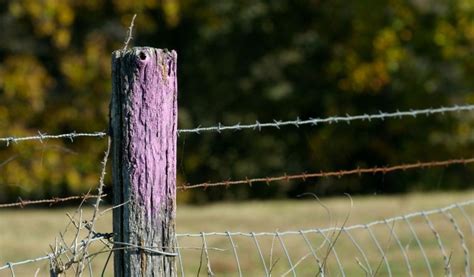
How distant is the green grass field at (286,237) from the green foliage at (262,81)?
201cm

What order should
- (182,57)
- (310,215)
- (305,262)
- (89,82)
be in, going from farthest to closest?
1. (182,57)
2. (89,82)
3. (310,215)
4. (305,262)

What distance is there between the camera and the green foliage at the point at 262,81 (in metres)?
19.3

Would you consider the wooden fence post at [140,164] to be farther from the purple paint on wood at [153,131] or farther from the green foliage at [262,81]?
the green foliage at [262,81]

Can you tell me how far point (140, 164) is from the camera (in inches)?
165

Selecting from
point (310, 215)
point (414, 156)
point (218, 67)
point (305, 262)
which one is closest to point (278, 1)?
point (218, 67)

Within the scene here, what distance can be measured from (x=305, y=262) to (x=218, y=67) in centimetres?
1088

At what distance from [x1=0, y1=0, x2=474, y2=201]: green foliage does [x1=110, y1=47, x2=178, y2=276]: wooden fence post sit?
48.2 feet

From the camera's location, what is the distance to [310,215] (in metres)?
14.4

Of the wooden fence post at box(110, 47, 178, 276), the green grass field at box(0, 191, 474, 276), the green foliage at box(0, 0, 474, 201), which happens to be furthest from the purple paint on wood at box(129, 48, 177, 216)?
the green foliage at box(0, 0, 474, 201)

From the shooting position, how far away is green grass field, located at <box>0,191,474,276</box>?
9.59m

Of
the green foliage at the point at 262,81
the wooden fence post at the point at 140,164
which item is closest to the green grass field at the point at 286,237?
the green foliage at the point at 262,81

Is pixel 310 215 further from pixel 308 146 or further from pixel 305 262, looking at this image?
pixel 308 146

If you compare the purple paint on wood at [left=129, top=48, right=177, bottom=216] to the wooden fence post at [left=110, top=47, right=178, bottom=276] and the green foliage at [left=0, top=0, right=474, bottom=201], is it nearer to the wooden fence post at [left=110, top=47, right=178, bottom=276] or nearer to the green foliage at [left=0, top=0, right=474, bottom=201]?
the wooden fence post at [left=110, top=47, right=178, bottom=276]

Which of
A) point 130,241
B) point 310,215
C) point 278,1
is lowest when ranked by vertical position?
point 310,215
